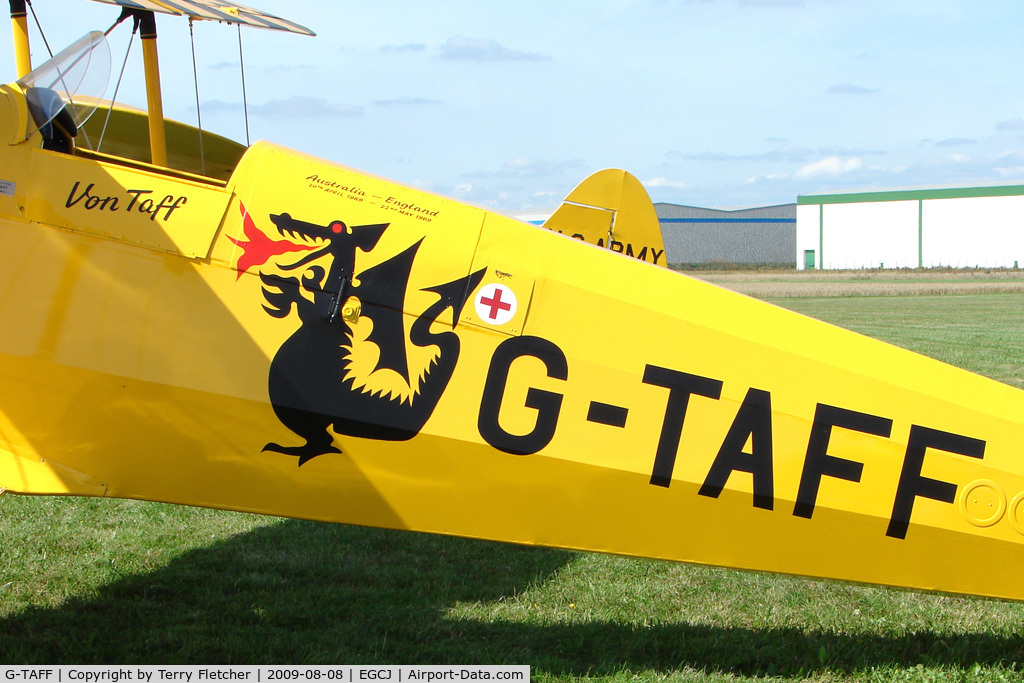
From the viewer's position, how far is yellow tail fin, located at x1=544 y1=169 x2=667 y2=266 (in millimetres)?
8344

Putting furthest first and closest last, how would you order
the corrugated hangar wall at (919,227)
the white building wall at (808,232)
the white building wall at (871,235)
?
the white building wall at (808,232) → the white building wall at (871,235) → the corrugated hangar wall at (919,227)

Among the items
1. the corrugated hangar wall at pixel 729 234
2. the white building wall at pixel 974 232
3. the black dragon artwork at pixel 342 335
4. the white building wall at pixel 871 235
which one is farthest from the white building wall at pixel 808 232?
the black dragon artwork at pixel 342 335

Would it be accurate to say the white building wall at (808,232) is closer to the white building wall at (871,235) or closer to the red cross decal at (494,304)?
the white building wall at (871,235)

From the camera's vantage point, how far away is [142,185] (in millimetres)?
3744

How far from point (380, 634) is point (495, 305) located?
2.03m

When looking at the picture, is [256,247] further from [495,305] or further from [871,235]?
[871,235]

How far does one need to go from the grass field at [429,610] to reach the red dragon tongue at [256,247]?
1.96 meters

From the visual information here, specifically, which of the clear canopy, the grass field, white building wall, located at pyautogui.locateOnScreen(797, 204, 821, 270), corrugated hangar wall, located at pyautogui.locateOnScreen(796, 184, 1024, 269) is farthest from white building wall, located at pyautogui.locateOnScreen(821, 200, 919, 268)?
the clear canopy

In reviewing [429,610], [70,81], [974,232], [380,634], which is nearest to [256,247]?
[70,81]

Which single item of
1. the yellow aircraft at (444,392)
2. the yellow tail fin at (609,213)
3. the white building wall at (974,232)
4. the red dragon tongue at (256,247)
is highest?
the white building wall at (974,232)

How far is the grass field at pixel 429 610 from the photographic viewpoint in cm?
431

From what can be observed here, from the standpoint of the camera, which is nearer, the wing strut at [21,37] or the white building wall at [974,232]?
the wing strut at [21,37]

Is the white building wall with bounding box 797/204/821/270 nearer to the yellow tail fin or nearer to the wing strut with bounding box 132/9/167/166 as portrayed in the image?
the yellow tail fin

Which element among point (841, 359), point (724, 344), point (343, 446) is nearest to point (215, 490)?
point (343, 446)
